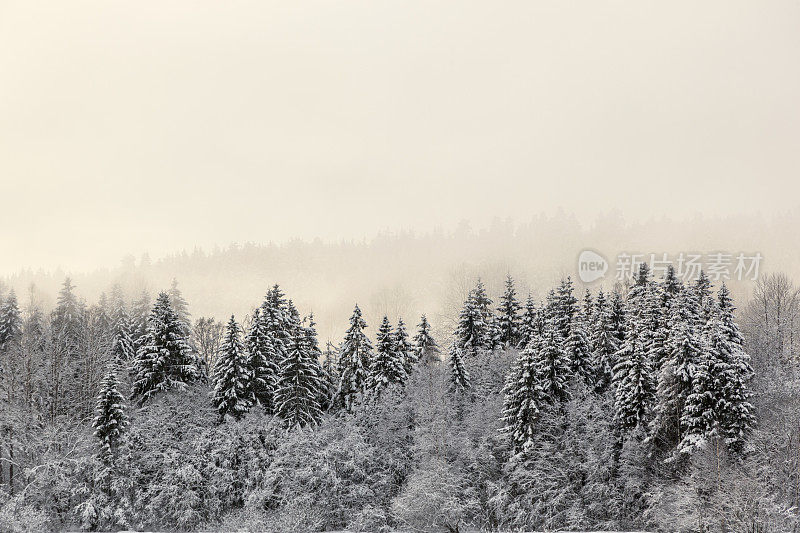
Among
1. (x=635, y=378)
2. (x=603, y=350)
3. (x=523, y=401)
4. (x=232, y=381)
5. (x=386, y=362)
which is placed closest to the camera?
(x=635, y=378)

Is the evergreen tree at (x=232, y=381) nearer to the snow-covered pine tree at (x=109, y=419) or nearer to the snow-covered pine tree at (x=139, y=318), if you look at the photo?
the snow-covered pine tree at (x=109, y=419)

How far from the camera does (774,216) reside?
146000mm

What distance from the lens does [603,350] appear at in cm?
5359

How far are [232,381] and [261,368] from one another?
8.72 ft

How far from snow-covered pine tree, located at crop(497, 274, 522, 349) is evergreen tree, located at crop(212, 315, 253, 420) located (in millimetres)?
26677

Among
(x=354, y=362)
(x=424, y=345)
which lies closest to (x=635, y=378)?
(x=424, y=345)

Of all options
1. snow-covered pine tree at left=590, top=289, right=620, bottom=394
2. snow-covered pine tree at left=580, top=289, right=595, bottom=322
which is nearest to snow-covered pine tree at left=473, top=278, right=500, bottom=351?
snow-covered pine tree at left=580, top=289, right=595, bottom=322

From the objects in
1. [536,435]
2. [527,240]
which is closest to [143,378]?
[536,435]

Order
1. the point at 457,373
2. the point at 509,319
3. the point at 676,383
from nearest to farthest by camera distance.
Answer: the point at 676,383
the point at 457,373
the point at 509,319

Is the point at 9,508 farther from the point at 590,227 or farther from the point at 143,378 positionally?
the point at 590,227

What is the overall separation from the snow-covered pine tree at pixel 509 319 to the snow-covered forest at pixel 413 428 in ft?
19.4

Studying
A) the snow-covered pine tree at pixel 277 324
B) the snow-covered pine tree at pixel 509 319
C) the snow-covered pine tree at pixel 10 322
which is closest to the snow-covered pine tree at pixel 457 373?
the snow-covered pine tree at pixel 509 319

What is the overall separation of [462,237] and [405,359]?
112127mm

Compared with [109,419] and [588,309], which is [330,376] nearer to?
[109,419]
